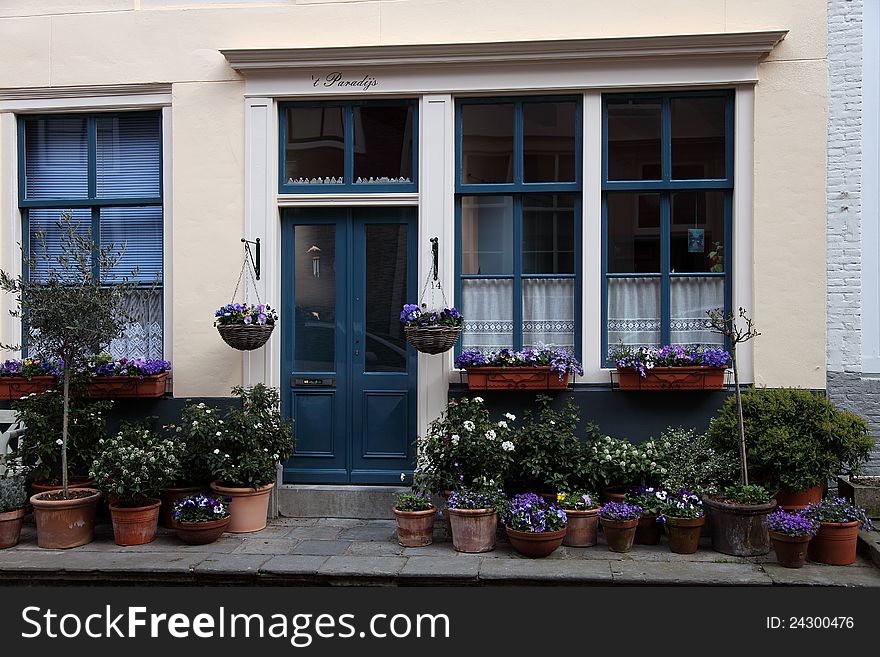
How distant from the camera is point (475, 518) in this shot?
252 inches

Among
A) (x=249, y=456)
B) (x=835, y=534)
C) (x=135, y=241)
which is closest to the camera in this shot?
(x=835, y=534)

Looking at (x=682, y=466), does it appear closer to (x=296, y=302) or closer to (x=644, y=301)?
(x=644, y=301)

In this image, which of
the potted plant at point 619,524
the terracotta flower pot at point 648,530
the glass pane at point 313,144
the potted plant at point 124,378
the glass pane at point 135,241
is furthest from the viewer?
the glass pane at point 135,241

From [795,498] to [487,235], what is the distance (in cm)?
335

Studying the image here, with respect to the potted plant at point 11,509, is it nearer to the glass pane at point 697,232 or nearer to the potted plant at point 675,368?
the potted plant at point 675,368

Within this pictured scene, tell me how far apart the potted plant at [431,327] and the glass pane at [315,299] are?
94 centimetres

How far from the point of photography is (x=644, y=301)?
741 centimetres

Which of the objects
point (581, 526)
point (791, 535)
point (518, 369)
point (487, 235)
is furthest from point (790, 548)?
point (487, 235)

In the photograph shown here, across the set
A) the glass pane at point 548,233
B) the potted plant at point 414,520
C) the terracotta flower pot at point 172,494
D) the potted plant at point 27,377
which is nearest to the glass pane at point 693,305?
the glass pane at point 548,233

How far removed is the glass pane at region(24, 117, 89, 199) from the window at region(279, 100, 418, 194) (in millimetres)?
2017

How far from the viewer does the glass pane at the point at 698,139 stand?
7.33 meters

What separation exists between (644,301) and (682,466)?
1486mm

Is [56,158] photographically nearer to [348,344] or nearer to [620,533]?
[348,344]

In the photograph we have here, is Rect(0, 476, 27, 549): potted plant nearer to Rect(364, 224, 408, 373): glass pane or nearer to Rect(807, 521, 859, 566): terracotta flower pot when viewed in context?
Rect(364, 224, 408, 373): glass pane
